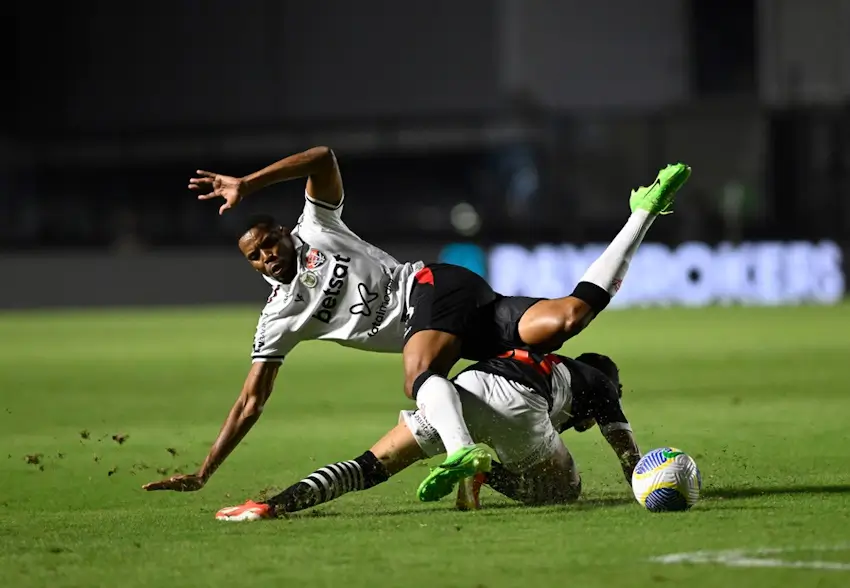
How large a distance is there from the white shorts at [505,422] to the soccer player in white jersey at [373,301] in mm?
230

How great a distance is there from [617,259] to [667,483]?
4.60 feet

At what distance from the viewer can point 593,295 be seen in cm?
765

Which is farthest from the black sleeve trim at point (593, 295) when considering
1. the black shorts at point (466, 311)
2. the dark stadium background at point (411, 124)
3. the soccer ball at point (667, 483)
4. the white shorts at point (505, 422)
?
the dark stadium background at point (411, 124)

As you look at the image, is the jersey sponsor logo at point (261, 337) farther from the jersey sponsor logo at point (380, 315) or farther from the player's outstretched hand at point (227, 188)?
the player's outstretched hand at point (227, 188)

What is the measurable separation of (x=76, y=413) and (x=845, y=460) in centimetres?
707

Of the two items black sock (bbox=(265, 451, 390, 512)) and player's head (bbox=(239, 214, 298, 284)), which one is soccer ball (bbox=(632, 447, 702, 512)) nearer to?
black sock (bbox=(265, 451, 390, 512))

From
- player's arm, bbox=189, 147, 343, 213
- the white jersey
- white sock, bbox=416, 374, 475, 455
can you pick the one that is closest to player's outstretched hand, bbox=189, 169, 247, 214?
player's arm, bbox=189, 147, 343, 213

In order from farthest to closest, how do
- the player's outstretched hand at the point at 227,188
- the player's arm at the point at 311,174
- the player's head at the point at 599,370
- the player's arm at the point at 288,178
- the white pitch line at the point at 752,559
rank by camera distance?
the player's head at the point at 599,370, the player's arm at the point at 311,174, the player's arm at the point at 288,178, the player's outstretched hand at the point at 227,188, the white pitch line at the point at 752,559

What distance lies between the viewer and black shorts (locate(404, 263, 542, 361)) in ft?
25.0

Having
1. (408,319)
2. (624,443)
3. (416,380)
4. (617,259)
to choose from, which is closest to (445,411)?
(416,380)

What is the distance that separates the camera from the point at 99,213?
34719mm

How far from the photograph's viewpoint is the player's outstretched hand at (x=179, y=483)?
7.26 m

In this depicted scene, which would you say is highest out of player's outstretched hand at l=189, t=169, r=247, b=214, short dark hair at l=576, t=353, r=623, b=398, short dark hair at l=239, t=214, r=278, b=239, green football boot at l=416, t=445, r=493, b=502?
player's outstretched hand at l=189, t=169, r=247, b=214

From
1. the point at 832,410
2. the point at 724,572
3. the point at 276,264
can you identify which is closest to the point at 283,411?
the point at 832,410
